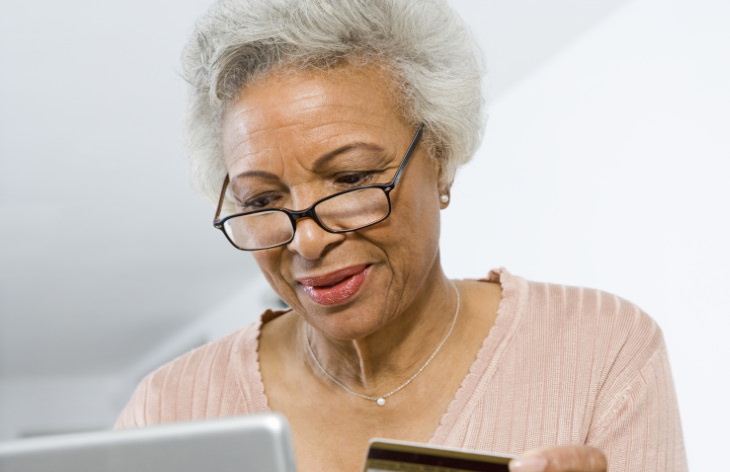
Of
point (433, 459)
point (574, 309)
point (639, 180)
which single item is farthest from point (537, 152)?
point (433, 459)

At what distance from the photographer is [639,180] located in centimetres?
349

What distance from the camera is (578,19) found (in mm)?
3684

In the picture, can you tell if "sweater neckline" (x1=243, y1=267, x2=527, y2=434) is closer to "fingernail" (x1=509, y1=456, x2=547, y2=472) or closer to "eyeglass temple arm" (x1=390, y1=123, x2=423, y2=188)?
"eyeglass temple arm" (x1=390, y1=123, x2=423, y2=188)

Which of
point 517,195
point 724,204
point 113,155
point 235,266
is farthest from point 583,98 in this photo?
point 235,266

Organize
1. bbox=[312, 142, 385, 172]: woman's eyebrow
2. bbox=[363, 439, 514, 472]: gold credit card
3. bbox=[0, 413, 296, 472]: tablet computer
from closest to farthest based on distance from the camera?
bbox=[0, 413, 296, 472]: tablet computer
bbox=[363, 439, 514, 472]: gold credit card
bbox=[312, 142, 385, 172]: woman's eyebrow

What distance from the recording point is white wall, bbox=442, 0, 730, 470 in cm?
310

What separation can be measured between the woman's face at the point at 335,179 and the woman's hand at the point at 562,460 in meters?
0.36

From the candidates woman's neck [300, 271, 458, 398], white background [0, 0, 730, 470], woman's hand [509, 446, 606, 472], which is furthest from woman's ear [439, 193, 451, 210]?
white background [0, 0, 730, 470]

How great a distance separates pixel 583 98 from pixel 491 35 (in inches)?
21.0

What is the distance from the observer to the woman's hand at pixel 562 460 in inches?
25.8

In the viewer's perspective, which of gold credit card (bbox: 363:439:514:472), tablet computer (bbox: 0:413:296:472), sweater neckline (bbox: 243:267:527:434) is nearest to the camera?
tablet computer (bbox: 0:413:296:472)

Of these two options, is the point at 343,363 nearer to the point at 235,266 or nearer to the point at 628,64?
the point at 628,64

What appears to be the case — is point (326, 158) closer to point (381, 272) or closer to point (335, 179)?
point (335, 179)

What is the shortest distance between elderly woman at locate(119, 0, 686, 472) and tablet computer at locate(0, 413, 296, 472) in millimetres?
493
